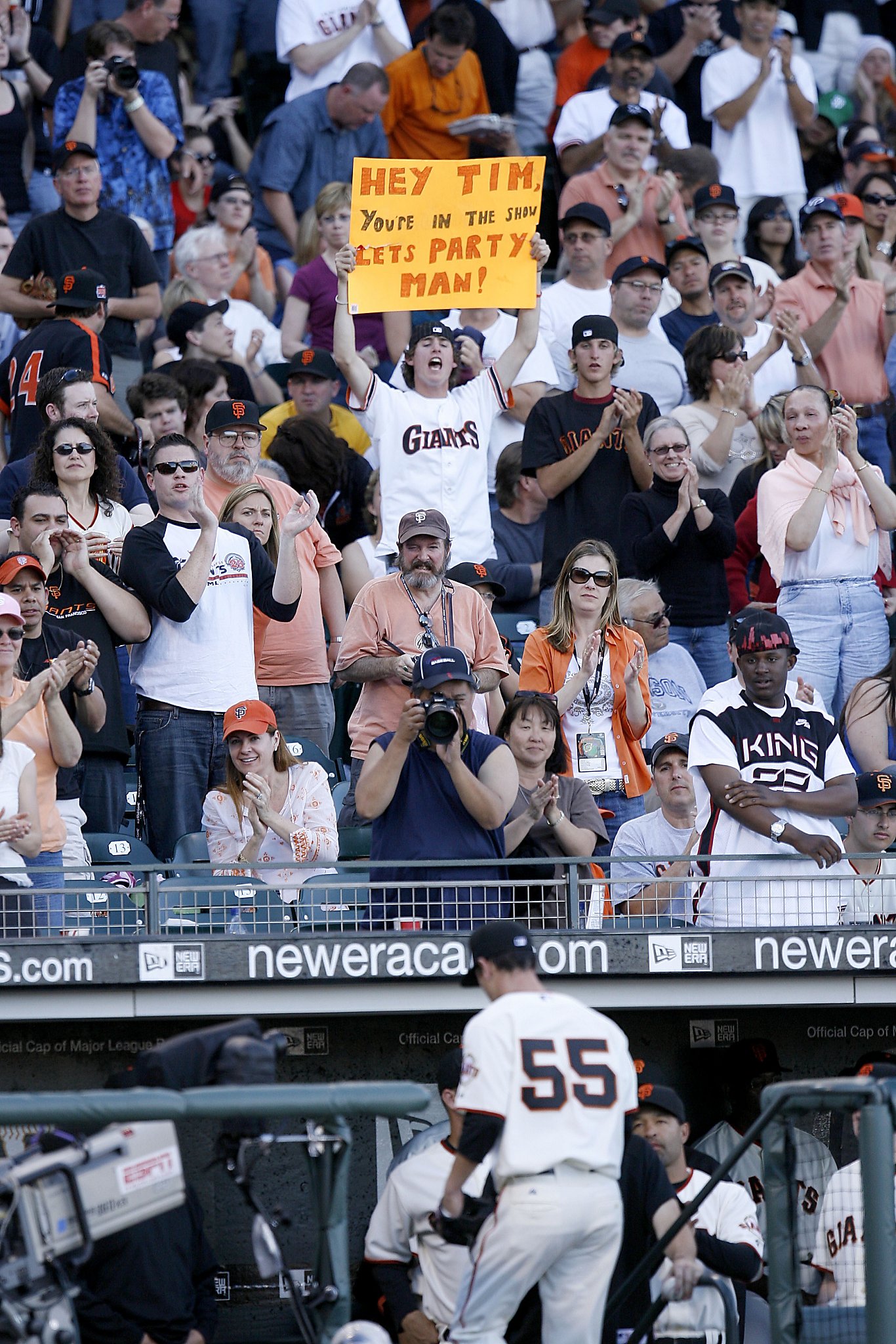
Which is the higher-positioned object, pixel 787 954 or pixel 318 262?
pixel 318 262

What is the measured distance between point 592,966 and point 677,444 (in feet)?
11.0

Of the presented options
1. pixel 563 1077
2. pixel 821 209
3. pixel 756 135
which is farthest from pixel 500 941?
pixel 756 135

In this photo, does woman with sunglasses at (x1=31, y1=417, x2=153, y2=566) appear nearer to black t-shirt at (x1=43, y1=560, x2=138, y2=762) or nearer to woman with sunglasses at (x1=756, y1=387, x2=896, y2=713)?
black t-shirt at (x1=43, y1=560, x2=138, y2=762)

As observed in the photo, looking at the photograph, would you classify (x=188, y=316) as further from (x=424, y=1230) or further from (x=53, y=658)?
(x=424, y=1230)

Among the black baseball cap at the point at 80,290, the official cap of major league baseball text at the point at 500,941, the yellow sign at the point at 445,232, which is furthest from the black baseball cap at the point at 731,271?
the official cap of major league baseball text at the point at 500,941

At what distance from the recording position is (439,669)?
700 cm

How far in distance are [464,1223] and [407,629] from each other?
9.42 ft

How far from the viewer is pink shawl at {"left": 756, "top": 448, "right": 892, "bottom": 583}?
30.7ft

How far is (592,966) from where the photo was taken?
6.93m

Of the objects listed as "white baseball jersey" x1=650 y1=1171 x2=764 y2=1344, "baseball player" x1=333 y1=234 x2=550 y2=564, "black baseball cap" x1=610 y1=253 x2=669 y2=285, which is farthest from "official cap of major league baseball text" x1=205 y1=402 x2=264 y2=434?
"white baseball jersey" x1=650 y1=1171 x2=764 y2=1344

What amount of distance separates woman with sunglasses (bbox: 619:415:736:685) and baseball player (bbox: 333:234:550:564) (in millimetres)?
752

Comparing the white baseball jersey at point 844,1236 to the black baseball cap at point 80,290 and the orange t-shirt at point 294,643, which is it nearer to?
the orange t-shirt at point 294,643

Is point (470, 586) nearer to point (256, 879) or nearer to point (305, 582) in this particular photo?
point (305, 582)

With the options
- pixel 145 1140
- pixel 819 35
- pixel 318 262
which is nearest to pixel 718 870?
pixel 145 1140
